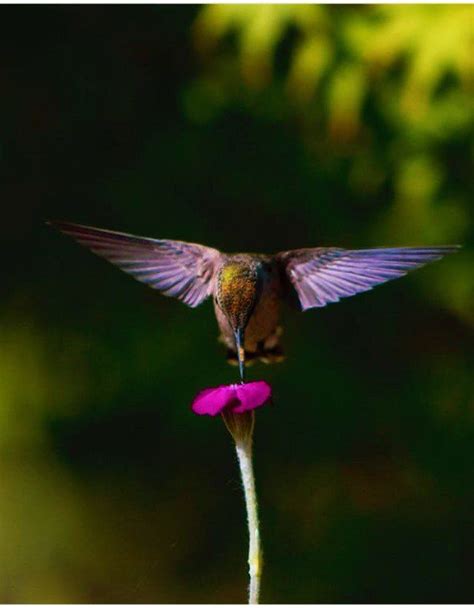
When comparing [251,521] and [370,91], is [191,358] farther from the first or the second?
[251,521]

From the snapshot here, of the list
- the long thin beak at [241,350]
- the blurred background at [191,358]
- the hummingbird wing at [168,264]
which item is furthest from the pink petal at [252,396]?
the blurred background at [191,358]

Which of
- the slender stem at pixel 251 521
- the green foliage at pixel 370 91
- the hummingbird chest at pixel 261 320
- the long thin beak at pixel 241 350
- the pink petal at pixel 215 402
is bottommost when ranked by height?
the slender stem at pixel 251 521

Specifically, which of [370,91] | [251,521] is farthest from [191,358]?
[251,521]

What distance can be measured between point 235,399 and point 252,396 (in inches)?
1.6

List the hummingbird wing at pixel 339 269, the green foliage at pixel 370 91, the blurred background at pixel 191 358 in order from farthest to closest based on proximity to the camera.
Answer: the blurred background at pixel 191 358 → the green foliage at pixel 370 91 → the hummingbird wing at pixel 339 269

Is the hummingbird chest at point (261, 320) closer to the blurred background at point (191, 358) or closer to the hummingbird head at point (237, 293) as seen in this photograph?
the hummingbird head at point (237, 293)

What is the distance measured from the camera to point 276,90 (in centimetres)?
321

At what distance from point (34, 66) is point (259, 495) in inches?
59.3

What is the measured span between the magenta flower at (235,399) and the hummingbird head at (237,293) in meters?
0.33

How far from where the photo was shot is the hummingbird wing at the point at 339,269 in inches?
64.1

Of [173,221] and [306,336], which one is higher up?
[173,221]

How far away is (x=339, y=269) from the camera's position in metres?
1.81

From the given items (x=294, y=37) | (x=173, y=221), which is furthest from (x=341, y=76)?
(x=173, y=221)

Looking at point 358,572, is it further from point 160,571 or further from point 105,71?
point 105,71
